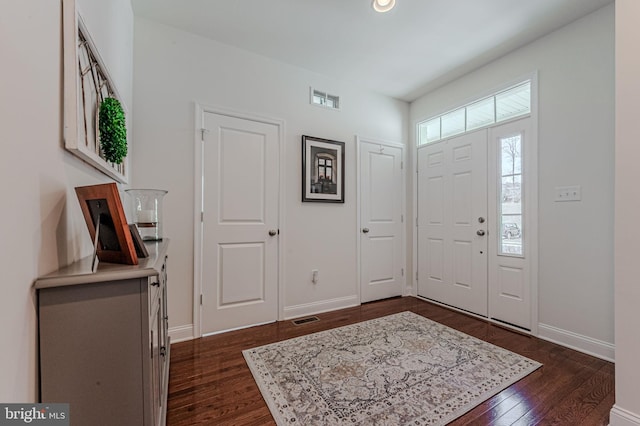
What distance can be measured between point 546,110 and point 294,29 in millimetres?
2396

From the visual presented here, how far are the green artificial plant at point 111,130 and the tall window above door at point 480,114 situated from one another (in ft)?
10.8

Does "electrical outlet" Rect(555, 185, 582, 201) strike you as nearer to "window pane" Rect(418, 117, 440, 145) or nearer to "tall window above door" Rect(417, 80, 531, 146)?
"tall window above door" Rect(417, 80, 531, 146)

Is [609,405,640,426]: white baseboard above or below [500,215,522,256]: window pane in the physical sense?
below

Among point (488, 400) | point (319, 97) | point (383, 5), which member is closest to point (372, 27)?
point (383, 5)

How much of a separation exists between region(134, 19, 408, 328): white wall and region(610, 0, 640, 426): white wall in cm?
228

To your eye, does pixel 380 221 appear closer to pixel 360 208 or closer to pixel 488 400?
pixel 360 208

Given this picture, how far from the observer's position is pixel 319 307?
316 cm

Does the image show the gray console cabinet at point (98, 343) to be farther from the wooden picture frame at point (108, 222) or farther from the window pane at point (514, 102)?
the window pane at point (514, 102)

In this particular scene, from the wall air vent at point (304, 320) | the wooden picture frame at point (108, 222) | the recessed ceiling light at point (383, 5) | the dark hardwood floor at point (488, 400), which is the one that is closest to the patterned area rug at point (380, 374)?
the dark hardwood floor at point (488, 400)

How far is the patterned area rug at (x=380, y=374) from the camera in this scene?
5.08 feet

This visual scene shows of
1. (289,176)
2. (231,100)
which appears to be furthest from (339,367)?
(231,100)

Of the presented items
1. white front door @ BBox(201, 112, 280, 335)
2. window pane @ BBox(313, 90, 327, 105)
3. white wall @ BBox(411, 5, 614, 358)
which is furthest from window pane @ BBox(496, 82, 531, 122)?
white front door @ BBox(201, 112, 280, 335)

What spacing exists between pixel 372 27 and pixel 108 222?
8.26 ft

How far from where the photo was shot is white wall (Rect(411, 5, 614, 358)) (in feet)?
7.10
